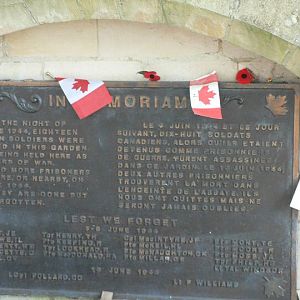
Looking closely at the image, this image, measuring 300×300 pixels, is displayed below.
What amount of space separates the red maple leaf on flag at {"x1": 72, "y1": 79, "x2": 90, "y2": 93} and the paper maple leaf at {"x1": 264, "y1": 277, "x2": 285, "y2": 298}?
1789 mm

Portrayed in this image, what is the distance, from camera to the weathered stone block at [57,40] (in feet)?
11.5

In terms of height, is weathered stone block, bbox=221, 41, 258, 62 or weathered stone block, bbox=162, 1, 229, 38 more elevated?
weathered stone block, bbox=162, 1, 229, 38

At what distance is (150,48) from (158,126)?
527mm

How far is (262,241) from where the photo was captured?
11.4 feet

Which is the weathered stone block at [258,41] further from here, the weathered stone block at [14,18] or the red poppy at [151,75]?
the weathered stone block at [14,18]

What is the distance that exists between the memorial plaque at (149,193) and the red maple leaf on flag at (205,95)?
86mm

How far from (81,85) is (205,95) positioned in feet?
2.77

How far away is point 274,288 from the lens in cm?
350

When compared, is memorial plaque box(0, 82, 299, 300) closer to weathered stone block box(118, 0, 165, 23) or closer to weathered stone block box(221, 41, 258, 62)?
weathered stone block box(221, 41, 258, 62)

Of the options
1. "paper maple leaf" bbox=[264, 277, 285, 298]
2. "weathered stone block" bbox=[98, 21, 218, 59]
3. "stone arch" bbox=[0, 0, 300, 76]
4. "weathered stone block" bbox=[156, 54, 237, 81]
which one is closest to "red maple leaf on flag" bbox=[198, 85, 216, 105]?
"weathered stone block" bbox=[156, 54, 237, 81]

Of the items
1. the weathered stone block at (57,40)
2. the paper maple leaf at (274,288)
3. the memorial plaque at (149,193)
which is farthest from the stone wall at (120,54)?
the paper maple leaf at (274,288)

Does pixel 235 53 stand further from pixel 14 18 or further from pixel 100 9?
pixel 14 18

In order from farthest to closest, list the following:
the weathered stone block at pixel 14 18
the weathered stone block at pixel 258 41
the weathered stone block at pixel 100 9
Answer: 1. the weathered stone block at pixel 14 18
2. the weathered stone block at pixel 100 9
3. the weathered stone block at pixel 258 41

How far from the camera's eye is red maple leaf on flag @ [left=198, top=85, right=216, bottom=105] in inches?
132
